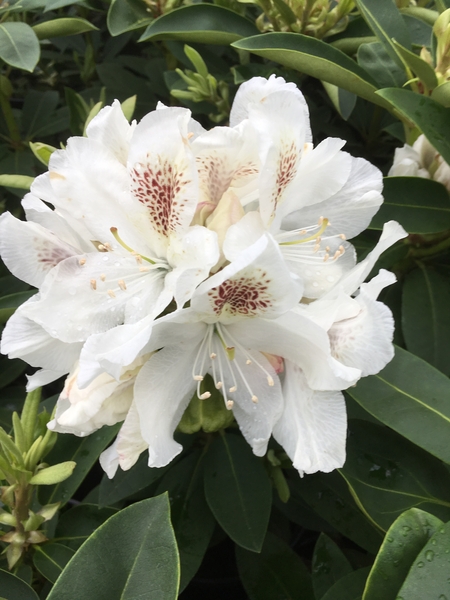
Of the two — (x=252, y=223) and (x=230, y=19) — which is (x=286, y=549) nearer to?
(x=252, y=223)

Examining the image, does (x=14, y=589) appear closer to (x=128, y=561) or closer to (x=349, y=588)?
(x=128, y=561)

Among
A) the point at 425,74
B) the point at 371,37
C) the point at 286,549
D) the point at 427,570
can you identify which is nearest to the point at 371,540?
the point at 286,549

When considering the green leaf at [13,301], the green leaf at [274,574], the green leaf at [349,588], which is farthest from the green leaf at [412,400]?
the green leaf at [13,301]

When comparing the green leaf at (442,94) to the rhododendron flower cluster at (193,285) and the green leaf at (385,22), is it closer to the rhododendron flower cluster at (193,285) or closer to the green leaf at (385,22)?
the green leaf at (385,22)

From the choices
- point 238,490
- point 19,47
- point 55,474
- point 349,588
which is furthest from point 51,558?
point 19,47

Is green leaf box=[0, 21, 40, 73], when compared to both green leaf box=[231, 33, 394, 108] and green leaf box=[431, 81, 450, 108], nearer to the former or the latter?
green leaf box=[231, 33, 394, 108]

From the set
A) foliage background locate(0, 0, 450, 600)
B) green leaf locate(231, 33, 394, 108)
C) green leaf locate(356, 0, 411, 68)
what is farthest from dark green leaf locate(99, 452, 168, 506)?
green leaf locate(356, 0, 411, 68)
